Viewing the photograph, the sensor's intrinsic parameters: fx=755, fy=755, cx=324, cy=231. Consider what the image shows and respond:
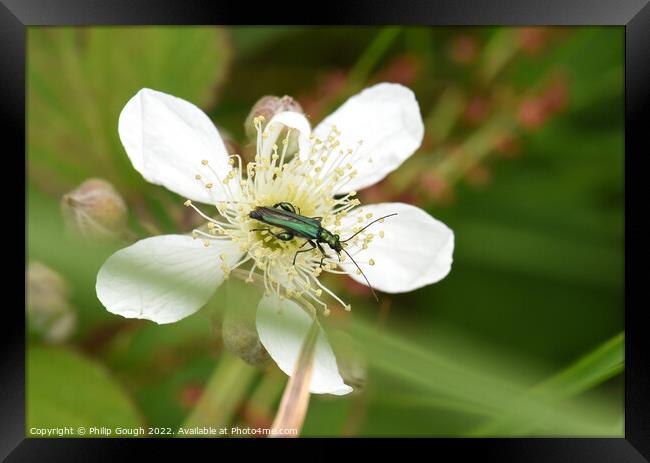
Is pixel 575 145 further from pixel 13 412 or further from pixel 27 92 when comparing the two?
pixel 13 412

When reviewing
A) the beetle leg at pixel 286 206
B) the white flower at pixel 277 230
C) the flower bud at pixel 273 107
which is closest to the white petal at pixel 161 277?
the white flower at pixel 277 230

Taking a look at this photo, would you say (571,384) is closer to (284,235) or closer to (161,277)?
(284,235)

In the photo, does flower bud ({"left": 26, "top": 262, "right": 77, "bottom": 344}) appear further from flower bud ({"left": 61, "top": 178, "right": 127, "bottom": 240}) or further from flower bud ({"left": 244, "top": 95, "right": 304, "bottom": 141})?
flower bud ({"left": 244, "top": 95, "right": 304, "bottom": 141})

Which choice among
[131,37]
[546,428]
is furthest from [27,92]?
[546,428]

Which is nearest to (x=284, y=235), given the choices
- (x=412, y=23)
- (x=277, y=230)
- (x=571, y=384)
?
(x=277, y=230)

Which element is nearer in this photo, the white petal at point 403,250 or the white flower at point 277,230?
the white flower at point 277,230

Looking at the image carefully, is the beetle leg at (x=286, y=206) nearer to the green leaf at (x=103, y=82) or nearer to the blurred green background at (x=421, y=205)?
the blurred green background at (x=421, y=205)
